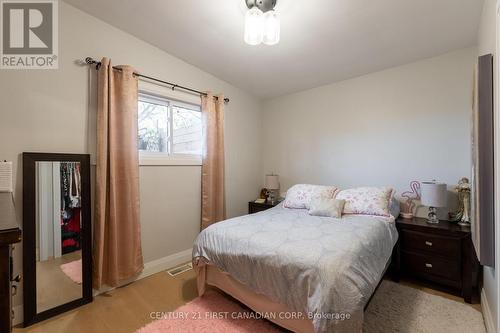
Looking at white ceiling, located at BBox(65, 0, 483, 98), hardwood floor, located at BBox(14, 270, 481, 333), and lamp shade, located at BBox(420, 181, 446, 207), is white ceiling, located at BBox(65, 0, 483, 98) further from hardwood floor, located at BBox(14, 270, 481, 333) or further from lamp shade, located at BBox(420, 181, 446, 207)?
hardwood floor, located at BBox(14, 270, 481, 333)

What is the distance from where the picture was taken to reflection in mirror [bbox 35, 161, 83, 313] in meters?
1.74

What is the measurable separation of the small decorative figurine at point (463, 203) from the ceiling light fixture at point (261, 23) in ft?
7.48

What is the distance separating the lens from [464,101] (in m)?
2.35

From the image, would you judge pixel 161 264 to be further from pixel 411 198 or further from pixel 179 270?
pixel 411 198

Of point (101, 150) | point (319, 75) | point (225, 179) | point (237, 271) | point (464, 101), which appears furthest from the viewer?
point (225, 179)

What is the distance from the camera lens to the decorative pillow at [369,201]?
2334 mm

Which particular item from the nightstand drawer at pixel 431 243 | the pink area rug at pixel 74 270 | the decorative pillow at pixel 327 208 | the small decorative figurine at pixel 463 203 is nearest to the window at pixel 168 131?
the pink area rug at pixel 74 270

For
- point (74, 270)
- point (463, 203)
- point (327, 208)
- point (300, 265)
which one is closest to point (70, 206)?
point (74, 270)

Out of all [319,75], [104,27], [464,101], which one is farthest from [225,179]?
[464,101]

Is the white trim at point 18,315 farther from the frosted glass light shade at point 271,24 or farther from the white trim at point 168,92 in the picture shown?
the frosted glass light shade at point 271,24

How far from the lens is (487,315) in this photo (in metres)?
1.62

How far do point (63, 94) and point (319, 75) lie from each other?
282 centimetres

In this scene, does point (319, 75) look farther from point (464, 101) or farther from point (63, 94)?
point (63, 94)

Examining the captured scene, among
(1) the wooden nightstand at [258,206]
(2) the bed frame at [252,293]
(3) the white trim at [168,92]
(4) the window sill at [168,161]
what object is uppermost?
(3) the white trim at [168,92]
